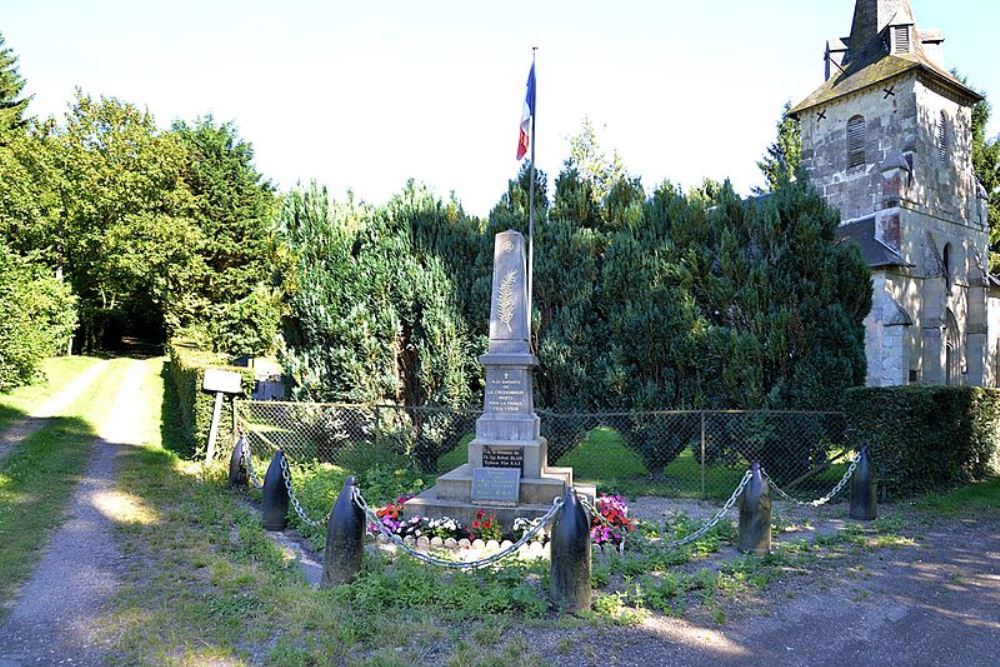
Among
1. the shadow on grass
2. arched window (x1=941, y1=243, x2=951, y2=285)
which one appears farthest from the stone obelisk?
arched window (x1=941, y1=243, x2=951, y2=285)

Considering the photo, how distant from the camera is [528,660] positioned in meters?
4.02

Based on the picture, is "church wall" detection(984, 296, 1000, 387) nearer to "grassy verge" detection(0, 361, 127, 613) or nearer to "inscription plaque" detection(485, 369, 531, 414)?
"inscription plaque" detection(485, 369, 531, 414)

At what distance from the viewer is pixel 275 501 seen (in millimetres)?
7469

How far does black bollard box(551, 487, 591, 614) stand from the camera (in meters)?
4.89

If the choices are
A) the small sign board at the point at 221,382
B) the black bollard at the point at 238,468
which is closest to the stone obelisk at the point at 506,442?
the black bollard at the point at 238,468

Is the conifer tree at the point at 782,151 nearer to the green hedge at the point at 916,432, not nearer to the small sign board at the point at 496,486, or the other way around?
the green hedge at the point at 916,432

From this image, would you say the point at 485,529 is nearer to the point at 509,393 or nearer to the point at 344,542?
the point at 344,542

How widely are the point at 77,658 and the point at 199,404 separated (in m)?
7.88

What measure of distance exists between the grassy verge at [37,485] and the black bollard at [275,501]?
2.27m

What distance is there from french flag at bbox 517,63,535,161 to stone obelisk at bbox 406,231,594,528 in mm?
2485

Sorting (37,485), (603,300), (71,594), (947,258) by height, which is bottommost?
(71,594)

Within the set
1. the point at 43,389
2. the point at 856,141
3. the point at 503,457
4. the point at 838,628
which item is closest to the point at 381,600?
the point at 503,457

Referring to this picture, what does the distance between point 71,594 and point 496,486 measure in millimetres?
4383

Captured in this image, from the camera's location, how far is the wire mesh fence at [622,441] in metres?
10.2
